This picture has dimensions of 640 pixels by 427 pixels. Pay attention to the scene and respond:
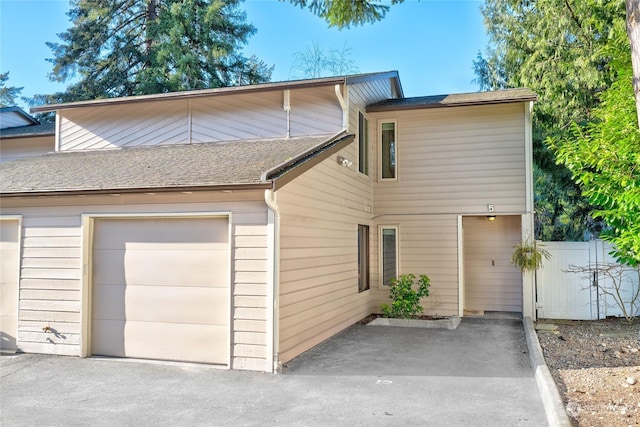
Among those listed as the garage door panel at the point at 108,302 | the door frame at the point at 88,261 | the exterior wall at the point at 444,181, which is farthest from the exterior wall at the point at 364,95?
the garage door panel at the point at 108,302

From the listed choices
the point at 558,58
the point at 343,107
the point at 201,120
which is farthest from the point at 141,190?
the point at 558,58

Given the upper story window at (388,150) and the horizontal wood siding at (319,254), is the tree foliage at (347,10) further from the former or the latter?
the upper story window at (388,150)

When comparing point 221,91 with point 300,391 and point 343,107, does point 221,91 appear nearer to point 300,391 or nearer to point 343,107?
point 343,107

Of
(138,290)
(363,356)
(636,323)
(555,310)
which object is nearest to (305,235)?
(363,356)

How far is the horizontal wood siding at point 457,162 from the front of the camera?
32.6 feet

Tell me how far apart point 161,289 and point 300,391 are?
260 centimetres

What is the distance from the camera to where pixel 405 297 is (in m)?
9.70

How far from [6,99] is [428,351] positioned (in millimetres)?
31717

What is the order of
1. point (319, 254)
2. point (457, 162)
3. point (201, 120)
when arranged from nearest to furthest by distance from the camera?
point (319, 254) → point (201, 120) → point (457, 162)

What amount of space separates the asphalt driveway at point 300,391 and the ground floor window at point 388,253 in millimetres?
3299

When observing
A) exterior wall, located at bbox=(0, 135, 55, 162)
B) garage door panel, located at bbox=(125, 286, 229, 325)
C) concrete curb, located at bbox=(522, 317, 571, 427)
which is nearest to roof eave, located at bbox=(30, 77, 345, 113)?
exterior wall, located at bbox=(0, 135, 55, 162)

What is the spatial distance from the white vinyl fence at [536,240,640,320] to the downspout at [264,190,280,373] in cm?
637

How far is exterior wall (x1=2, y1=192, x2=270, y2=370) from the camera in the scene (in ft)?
19.7

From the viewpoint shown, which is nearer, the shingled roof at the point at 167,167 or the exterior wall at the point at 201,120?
the shingled roof at the point at 167,167
